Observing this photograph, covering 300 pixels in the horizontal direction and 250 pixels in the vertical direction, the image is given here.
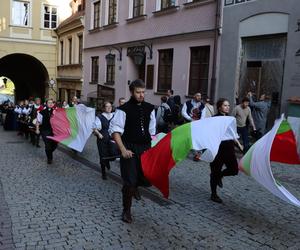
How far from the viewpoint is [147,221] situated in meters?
5.65

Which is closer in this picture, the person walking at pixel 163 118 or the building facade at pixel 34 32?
the person walking at pixel 163 118

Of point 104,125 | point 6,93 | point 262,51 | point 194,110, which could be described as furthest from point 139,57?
point 6,93

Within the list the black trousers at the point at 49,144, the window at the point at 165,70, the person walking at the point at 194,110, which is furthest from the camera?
the window at the point at 165,70

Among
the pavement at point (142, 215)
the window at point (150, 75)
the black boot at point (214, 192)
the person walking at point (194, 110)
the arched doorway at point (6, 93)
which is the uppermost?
the window at point (150, 75)

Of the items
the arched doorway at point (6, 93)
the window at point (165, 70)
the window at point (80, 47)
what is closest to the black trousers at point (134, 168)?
the window at point (165, 70)

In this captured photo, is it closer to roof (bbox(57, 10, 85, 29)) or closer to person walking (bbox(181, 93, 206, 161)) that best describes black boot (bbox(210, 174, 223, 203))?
person walking (bbox(181, 93, 206, 161))

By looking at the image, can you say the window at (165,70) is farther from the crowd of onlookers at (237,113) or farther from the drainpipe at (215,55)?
the crowd of onlookers at (237,113)

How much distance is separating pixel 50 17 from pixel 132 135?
93.7 feet

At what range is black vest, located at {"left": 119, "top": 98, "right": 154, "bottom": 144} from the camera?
548cm

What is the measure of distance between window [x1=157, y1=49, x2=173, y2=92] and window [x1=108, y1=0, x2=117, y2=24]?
5.43 meters

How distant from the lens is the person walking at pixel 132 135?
17.8ft

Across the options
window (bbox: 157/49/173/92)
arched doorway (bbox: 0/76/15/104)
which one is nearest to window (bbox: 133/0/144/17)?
window (bbox: 157/49/173/92)

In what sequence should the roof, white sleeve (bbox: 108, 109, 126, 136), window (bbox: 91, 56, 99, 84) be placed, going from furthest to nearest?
the roof → window (bbox: 91, 56, 99, 84) → white sleeve (bbox: 108, 109, 126, 136)

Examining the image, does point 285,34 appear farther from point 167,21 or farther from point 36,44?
point 36,44
